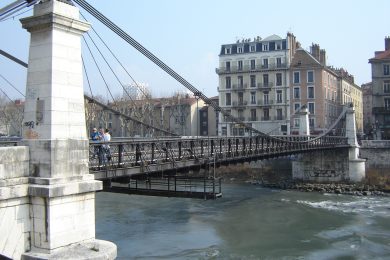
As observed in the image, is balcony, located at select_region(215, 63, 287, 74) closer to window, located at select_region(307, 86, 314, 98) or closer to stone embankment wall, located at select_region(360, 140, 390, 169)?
window, located at select_region(307, 86, 314, 98)

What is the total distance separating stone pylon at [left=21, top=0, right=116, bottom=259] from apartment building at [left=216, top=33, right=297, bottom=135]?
2065 inches

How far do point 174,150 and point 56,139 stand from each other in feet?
33.9

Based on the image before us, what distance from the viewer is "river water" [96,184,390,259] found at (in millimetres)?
19078

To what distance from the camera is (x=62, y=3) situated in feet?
29.5

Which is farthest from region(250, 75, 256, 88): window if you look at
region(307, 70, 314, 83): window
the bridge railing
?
the bridge railing

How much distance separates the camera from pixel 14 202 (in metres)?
8.53

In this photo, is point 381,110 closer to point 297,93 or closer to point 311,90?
point 311,90

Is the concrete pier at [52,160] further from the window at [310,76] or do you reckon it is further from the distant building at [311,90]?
the window at [310,76]

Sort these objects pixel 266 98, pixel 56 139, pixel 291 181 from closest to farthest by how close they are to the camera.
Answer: pixel 56 139
pixel 291 181
pixel 266 98

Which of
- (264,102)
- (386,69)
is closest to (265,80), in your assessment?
(264,102)

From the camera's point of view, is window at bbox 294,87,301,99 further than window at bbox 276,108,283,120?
No

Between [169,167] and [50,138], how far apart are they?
28.0 ft

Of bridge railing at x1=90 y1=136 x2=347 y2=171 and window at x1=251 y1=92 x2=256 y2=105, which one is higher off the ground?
window at x1=251 y1=92 x2=256 y2=105

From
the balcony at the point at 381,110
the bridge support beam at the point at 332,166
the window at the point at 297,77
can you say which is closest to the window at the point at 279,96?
the window at the point at 297,77
